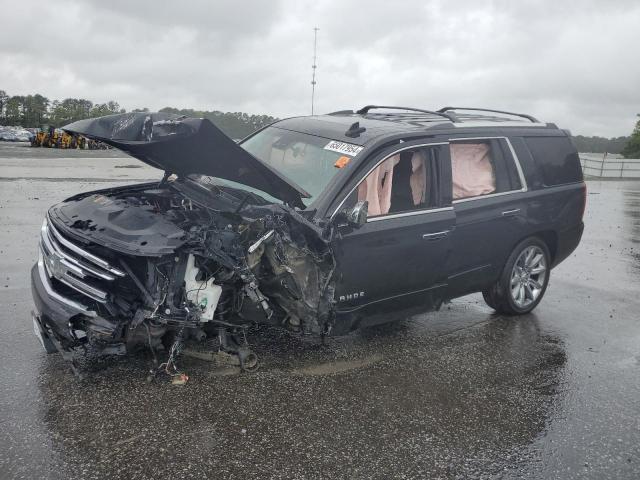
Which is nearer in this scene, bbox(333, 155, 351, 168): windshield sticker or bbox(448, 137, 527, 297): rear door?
bbox(333, 155, 351, 168): windshield sticker

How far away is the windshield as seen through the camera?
4.62m

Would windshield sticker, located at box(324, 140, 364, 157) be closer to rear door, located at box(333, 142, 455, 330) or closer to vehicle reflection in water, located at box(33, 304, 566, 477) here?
rear door, located at box(333, 142, 455, 330)

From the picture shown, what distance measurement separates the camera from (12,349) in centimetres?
445

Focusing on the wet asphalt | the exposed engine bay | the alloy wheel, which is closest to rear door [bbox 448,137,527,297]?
the alloy wheel

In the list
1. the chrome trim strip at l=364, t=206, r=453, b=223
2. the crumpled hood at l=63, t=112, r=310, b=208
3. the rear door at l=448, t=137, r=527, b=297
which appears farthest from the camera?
the rear door at l=448, t=137, r=527, b=297

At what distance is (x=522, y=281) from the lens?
591cm

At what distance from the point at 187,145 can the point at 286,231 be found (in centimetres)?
93

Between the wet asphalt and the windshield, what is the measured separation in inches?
53.8

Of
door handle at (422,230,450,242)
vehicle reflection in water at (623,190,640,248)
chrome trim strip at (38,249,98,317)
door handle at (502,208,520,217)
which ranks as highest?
door handle at (502,208,520,217)

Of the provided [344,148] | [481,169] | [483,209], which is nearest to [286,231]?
[344,148]

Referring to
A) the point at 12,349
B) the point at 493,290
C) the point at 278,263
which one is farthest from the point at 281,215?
the point at 493,290

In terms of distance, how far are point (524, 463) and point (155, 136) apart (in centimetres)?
311

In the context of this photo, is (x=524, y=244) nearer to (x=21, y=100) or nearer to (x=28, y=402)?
(x=28, y=402)

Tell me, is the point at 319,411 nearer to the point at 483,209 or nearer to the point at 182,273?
the point at 182,273
